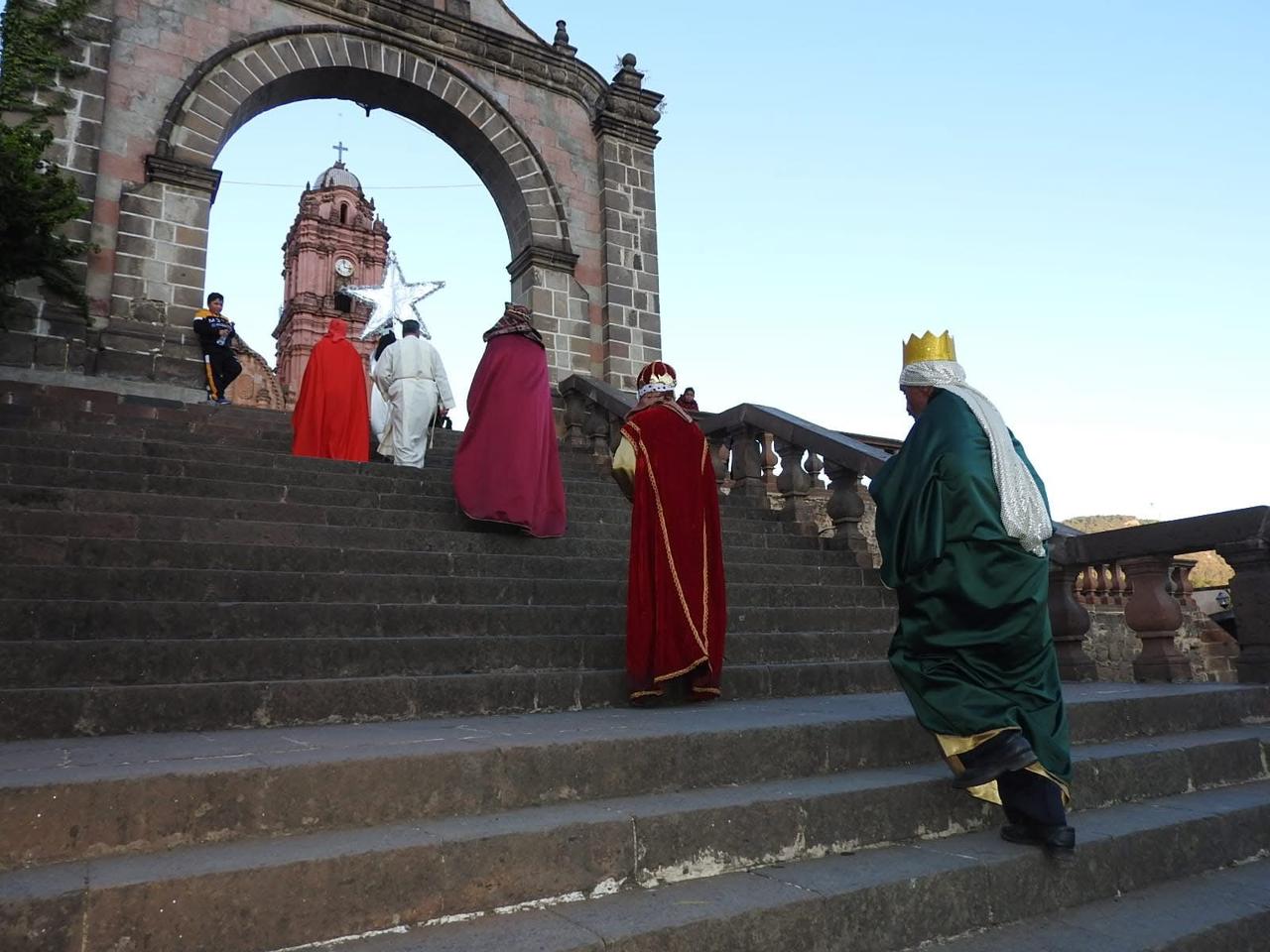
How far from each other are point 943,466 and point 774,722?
1.21 meters

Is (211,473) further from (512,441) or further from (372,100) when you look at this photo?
(372,100)

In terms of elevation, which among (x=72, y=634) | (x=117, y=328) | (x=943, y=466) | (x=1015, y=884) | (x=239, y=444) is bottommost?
(x=1015, y=884)

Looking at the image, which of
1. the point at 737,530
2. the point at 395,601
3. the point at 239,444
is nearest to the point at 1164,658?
the point at 737,530

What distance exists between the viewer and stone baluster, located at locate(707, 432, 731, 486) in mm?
9170

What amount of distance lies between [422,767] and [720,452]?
6.83 meters

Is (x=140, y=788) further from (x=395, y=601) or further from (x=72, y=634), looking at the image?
(x=395, y=601)

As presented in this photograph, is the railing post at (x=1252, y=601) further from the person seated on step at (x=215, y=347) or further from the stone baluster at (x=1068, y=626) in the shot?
the person seated on step at (x=215, y=347)

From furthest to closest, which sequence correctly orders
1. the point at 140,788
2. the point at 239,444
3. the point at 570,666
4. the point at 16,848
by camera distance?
1. the point at 239,444
2. the point at 570,666
3. the point at 140,788
4. the point at 16,848

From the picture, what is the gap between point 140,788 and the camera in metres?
2.42

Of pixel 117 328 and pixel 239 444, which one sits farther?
pixel 117 328

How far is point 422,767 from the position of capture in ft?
9.07

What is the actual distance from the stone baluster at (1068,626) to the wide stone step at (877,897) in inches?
97.9

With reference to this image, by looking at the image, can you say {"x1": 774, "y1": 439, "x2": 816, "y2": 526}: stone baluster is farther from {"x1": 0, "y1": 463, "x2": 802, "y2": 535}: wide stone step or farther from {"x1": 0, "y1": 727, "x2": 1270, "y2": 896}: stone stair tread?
{"x1": 0, "y1": 727, "x2": 1270, "y2": 896}: stone stair tread

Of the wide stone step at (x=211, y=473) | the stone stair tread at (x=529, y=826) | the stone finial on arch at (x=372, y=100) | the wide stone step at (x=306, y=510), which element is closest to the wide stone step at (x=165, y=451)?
the wide stone step at (x=211, y=473)
